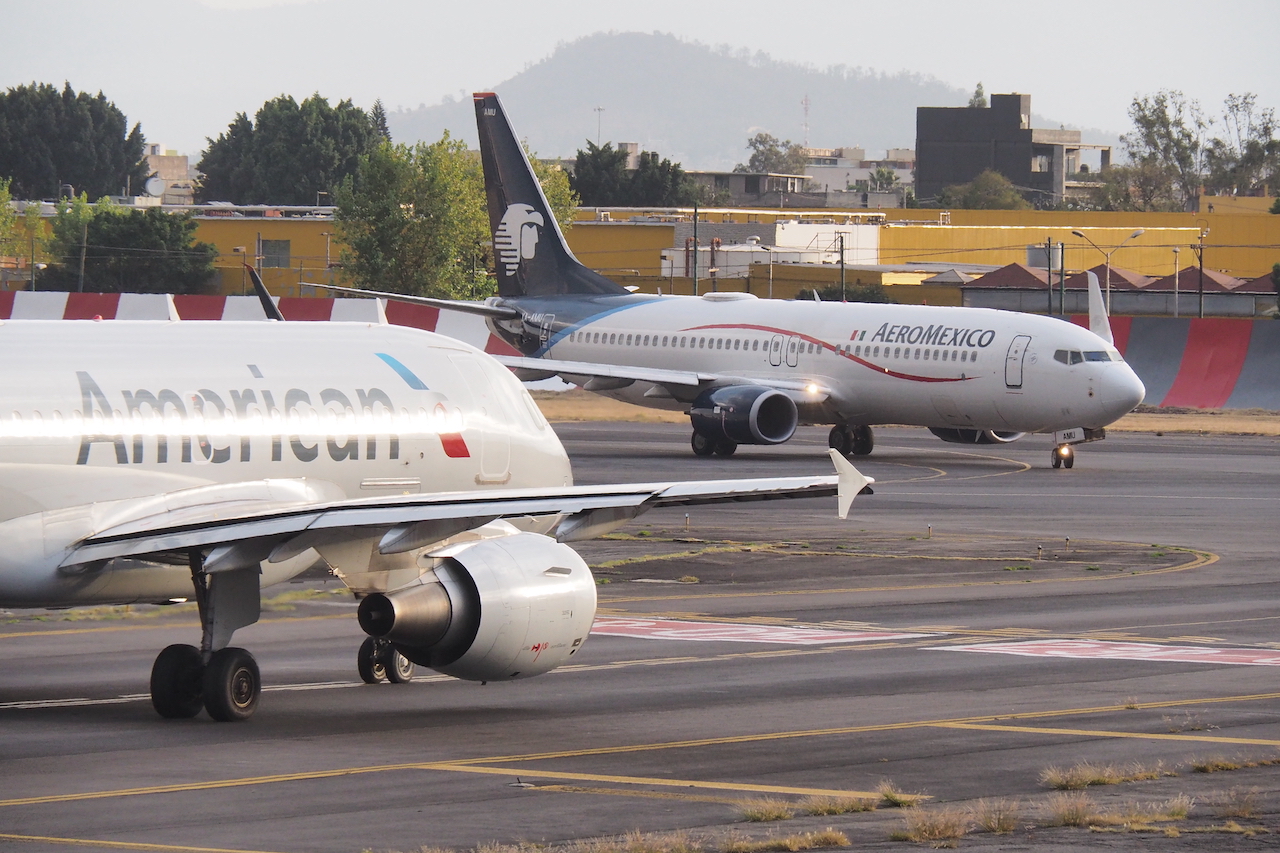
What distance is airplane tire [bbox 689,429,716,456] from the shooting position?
50.6 meters

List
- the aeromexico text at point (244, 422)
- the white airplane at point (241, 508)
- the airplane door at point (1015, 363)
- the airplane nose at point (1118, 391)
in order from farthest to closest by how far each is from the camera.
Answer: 1. the airplane door at point (1015, 363)
2. the airplane nose at point (1118, 391)
3. the aeromexico text at point (244, 422)
4. the white airplane at point (241, 508)

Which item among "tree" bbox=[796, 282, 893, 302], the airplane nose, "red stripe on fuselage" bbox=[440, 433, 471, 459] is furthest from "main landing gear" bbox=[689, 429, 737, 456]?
"tree" bbox=[796, 282, 893, 302]

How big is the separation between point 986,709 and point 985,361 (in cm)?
2890

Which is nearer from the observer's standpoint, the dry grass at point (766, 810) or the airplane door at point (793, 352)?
the dry grass at point (766, 810)

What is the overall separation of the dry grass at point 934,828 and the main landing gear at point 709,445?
121ft

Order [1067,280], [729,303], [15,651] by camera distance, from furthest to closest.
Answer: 1. [1067,280]
2. [729,303]
3. [15,651]

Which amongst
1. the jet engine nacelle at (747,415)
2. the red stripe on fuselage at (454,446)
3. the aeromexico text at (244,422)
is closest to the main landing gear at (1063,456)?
the jet engine nacelle at (747,415)

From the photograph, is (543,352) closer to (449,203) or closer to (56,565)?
(56,565)

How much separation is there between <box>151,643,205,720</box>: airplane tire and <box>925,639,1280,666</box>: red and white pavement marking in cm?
953

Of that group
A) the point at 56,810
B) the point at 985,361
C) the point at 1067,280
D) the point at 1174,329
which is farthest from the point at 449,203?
the point at 56,810

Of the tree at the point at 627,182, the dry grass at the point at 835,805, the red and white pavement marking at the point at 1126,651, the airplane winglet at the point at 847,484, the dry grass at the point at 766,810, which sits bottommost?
the red and white pavement marking at the point at 1126,651

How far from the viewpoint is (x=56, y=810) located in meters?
13.6

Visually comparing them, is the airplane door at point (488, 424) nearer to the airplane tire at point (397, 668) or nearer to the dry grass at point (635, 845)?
the airplane tire at point (397, 668)

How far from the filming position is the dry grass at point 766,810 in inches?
534
